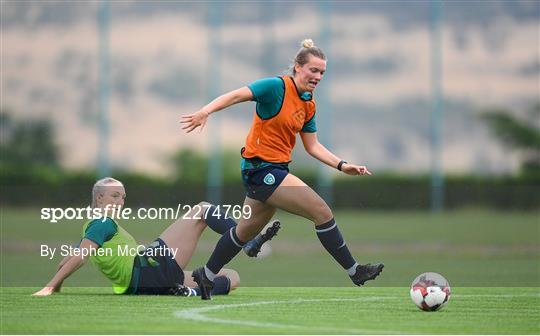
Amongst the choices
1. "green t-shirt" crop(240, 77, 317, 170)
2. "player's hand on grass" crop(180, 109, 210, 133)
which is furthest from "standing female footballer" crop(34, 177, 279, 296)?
"player's hand on grass" crop(180, 109, 210, 133)

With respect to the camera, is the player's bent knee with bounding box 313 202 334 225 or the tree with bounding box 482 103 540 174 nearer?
the player's bent knee with bounding box 313 202 334 225

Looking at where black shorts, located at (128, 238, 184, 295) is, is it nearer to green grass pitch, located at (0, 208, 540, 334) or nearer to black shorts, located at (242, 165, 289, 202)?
green grass pitch, located at (0, 208, 540, 334)

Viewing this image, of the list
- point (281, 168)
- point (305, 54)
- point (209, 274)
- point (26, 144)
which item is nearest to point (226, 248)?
point (209, 274)

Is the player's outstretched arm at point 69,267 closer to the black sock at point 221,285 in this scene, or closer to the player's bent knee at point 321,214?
the black sock at point 221,285

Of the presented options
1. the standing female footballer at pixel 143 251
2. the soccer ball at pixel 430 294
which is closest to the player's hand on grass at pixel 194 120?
the standing female footballer at pixel 143 251

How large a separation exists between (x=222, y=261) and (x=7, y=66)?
24005 millimetres

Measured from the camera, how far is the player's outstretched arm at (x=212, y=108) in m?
9.18

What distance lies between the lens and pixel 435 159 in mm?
34500

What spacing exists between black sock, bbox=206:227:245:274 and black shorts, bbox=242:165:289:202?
456 millimetres

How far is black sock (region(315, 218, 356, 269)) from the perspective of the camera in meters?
10.4

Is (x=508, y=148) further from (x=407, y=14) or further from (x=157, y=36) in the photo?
(x=157, y=36)

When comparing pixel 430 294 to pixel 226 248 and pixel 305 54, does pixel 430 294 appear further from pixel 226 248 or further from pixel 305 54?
pixel 305 54

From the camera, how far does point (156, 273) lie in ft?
35.6

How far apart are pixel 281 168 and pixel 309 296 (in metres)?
1.85
